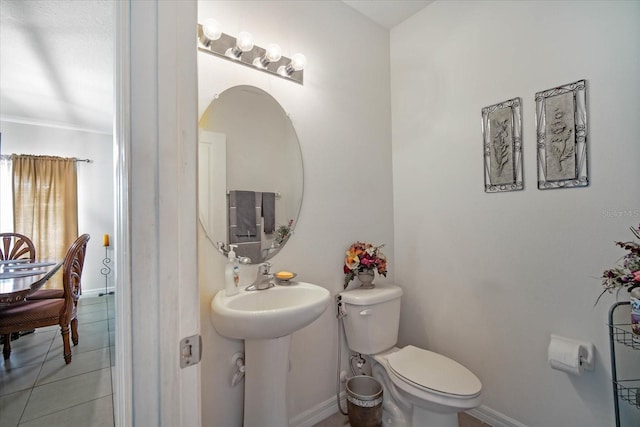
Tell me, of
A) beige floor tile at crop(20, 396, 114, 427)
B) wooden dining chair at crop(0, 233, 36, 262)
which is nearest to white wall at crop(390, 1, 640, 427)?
beige floor tile at crop(20, 396, 114, 427)

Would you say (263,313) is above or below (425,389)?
above

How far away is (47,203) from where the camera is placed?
3.37 m

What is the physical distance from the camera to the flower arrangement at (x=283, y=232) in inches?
60.6

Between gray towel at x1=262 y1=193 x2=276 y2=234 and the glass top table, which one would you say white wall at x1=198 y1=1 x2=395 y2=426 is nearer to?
gray towel at x1=262 y1=193 x2=276 y2=234

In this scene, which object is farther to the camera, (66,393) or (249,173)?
(66,393)

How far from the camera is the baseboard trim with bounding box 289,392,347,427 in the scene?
5.10 feet

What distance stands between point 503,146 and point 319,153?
105cm

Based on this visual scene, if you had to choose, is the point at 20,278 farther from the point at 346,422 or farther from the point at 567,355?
the point at 567,355

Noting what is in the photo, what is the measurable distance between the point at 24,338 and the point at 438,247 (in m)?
3.72

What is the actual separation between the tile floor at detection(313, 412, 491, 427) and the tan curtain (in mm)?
3555

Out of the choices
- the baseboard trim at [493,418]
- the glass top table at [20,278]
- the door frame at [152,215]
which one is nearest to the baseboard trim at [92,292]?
the glass top table at [20,278]

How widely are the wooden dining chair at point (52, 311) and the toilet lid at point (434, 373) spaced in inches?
94.7

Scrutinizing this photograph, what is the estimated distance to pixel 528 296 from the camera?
1.48m

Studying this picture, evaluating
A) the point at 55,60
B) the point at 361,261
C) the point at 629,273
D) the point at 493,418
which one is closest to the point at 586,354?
the point at 629,273
